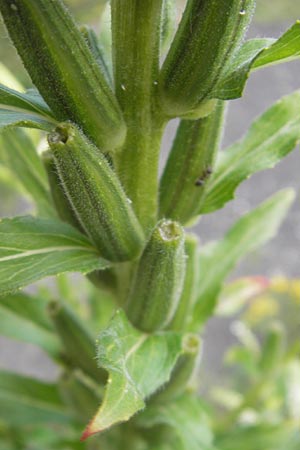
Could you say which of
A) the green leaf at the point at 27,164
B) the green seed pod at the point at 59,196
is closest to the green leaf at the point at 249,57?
the green seed pod at the point at 59,196

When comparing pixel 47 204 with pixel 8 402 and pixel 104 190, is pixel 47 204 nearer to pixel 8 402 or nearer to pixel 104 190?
pixel 104 190

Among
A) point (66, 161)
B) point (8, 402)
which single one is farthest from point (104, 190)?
point (8, 402)

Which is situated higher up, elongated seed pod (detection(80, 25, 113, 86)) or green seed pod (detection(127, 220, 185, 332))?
elongated seed pod (detection(80, 25, 113, 86))

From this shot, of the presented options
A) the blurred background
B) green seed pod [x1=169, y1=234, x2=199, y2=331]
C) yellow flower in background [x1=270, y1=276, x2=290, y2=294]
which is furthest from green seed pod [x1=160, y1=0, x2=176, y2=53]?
the blurred background

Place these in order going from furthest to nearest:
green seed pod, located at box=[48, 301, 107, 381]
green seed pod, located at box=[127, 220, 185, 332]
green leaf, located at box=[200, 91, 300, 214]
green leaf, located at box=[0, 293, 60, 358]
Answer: green leaf, located at box=[0, 293, 60, 358]
green seed pod, located at box=[48, 301, 107, 381]
green leaf, located at box=[200, 91, 300, 214]
green seed pod, located at box=[127, 220, 185, 332]

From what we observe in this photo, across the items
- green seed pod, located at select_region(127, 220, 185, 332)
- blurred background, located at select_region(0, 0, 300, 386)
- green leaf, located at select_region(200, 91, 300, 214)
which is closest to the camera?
green seed pod, located at select_region(127, 220, 185, 332)

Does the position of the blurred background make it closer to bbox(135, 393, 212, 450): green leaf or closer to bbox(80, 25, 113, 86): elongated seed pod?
bbox(135, 393, 212, 450): green leaf

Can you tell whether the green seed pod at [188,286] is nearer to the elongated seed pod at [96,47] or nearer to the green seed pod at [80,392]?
the green seed pod at [80,392]
